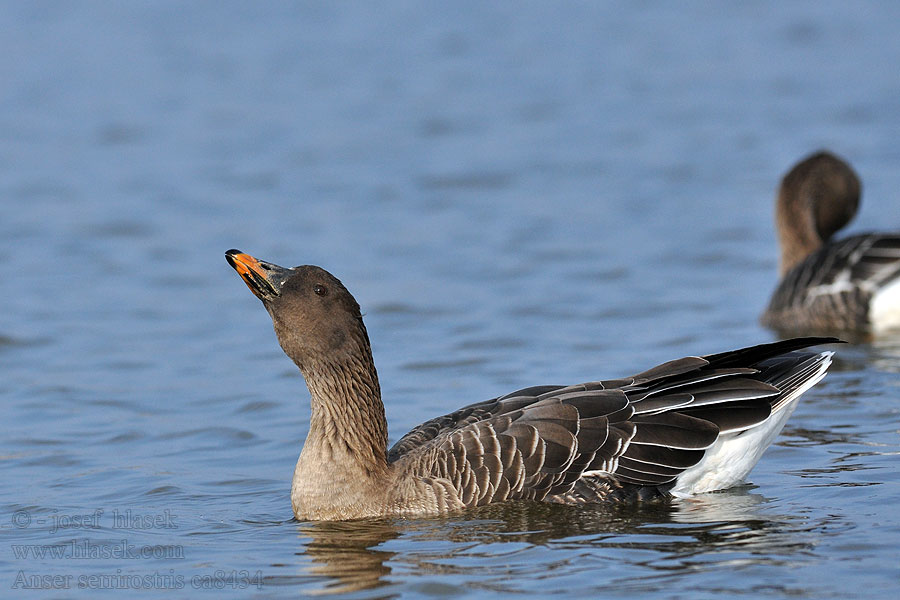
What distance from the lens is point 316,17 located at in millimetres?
26688

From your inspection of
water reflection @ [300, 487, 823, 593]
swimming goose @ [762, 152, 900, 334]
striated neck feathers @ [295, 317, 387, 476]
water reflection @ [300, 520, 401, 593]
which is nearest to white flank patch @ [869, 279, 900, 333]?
swimming goose @ [762, 152, 900, 334]

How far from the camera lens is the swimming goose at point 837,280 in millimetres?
13641

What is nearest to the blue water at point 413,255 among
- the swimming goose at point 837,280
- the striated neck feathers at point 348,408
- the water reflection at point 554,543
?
the water reflection at point 554,543

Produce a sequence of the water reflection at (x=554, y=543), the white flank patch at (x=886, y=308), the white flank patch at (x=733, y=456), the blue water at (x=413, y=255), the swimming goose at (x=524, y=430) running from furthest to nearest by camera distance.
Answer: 1. the white flank patch at (x=886, y=308)
2. the white flank patch at (x=733, y=456)
3. the swimming goose at (x=524, y=430)
4. the blue water at (x=413, y=255)
5. the water reflection at (x=554, y=543)

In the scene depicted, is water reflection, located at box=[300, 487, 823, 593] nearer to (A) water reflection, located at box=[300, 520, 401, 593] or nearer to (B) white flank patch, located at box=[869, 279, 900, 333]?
(A) water reflection, located at box=[300, 520, 401, 593]

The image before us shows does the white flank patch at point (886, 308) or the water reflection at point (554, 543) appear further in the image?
the white flank patch at point (886, 308)

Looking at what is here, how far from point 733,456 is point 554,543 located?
1.46 m

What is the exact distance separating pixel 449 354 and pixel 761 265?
550 centimetres

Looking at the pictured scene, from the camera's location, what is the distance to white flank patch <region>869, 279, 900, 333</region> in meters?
13.5

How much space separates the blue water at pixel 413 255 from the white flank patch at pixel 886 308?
633 mm

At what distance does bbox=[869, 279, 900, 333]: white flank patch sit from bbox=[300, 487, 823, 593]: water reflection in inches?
222

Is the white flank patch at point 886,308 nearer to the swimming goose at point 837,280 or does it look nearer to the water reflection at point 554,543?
the swimming goose at point 837,280

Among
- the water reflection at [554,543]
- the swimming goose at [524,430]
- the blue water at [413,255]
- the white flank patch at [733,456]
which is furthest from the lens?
the white flank patch at [733,456]

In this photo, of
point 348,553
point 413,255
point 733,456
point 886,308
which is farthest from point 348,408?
point 413,255
